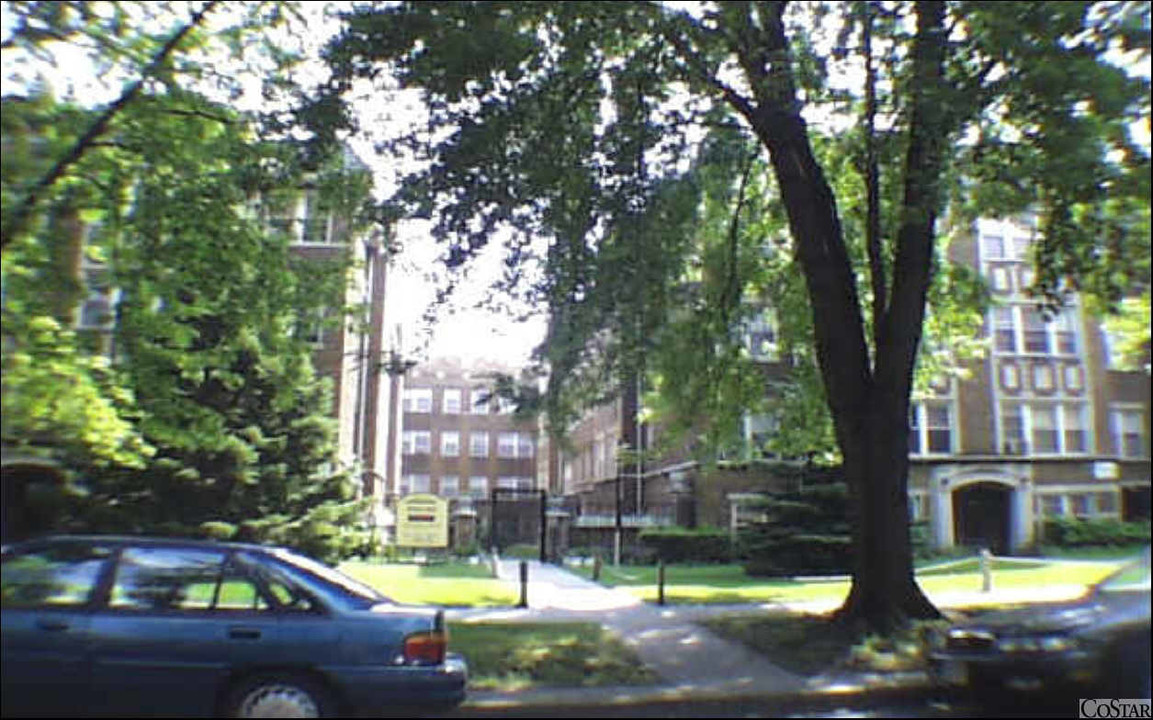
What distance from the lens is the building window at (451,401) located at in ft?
244

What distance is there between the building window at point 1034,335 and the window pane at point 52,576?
38.7m

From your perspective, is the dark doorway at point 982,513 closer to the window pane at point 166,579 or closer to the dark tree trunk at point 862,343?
the dark tree trunk at point 862,343

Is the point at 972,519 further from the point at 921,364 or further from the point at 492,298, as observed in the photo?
the point at 492,298

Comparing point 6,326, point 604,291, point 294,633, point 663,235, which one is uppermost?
point 663,235

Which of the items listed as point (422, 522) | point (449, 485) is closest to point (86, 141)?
point (422, 522)

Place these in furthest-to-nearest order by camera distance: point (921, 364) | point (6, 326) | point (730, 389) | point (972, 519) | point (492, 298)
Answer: point (972, 519) < point (921, 364) < point (730, 389) < point (492, 298) < point (6, 326)

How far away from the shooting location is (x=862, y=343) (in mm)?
14078

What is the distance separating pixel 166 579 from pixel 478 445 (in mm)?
66680

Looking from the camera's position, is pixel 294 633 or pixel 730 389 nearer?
pixel 294 633

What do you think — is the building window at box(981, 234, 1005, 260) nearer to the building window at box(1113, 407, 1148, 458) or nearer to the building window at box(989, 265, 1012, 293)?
the building window at box(989, 265, 1012, 293)

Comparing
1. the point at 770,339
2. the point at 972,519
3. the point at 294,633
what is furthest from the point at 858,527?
the point at 972,519

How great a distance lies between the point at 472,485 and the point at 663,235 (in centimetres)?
→ 6139

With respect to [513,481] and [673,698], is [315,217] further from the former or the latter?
[513,481]

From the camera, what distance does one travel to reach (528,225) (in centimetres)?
1348
